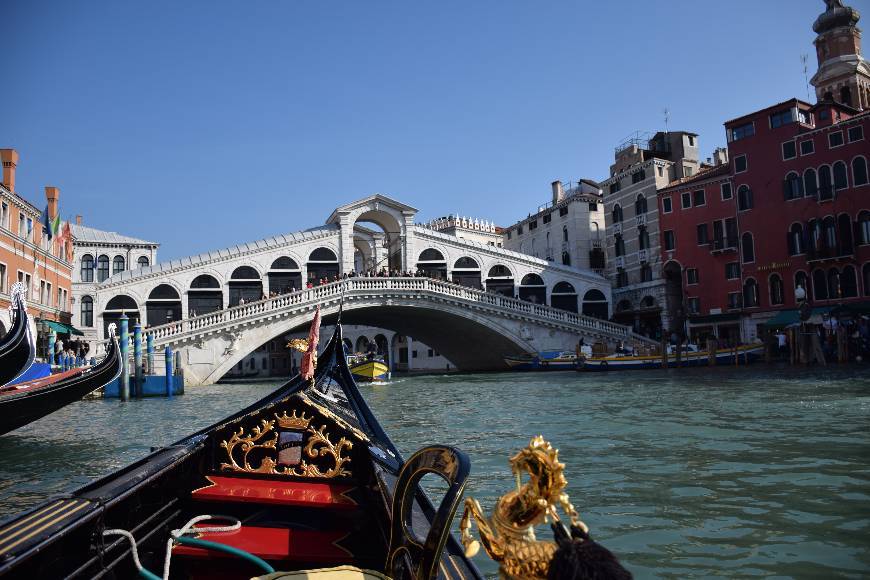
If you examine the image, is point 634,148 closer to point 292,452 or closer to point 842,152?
point 842,152

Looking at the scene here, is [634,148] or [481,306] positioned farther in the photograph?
[634,148]

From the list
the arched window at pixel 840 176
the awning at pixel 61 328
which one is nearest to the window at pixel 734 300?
the arched window at pixel 840 176

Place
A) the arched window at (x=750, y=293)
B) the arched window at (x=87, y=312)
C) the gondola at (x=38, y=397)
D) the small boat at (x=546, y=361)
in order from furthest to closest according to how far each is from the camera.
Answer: the arched window at (x=87, y=312) < the small boat at (x=546, y=361) < the arched window at (x=750, y=293) < the gondola at (x=38, y=397)

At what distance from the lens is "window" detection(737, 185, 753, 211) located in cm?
1667

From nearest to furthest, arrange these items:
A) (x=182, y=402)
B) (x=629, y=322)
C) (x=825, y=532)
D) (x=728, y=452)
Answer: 1. (x=825, y=532)
2. (x=728, y=452)
3. (x=182, y=402)
4. (x=629, y=322)

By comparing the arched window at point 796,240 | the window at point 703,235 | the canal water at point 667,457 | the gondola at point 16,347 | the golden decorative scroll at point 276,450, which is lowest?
the canal water at point 667,457

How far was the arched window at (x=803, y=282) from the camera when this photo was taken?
604 inches

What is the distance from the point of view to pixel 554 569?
817 millimetres

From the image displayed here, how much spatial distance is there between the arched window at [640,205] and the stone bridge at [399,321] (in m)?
3.82

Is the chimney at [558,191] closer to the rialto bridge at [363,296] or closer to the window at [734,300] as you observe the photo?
the rialto bridge at [363,296]

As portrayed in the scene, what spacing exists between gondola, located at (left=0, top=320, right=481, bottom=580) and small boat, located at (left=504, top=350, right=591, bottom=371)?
14.7 meters

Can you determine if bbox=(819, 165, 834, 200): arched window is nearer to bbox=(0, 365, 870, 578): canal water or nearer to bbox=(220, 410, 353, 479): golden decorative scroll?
bbox=(0, 365, 870, 578): canal water

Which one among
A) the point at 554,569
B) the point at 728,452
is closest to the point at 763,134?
the point at 728,452

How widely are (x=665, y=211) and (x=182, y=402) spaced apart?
14393 mm
